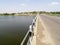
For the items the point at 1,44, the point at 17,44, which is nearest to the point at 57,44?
the point at 17,44

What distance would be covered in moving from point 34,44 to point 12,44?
6.33 m

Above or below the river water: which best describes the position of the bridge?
above

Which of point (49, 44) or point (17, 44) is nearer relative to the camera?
point (49, 44)

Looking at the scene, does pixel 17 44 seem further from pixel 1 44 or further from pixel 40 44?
pixel 40 44

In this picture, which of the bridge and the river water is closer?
the bridge

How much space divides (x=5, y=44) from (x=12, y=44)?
27.9 inches

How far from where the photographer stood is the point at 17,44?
47.2 feet

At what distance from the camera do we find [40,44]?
8.75 metres

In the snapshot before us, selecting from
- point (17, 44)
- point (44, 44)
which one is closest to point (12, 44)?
point (17, 44)

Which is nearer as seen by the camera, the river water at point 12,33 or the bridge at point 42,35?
the bridge at point 42,35

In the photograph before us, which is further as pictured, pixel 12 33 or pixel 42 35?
pixel 12 33

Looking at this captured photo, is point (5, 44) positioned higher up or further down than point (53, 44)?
further down

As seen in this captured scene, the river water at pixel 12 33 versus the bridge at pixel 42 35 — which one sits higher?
the bridge at pixel 42 35

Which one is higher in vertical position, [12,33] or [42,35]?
[42,35]
